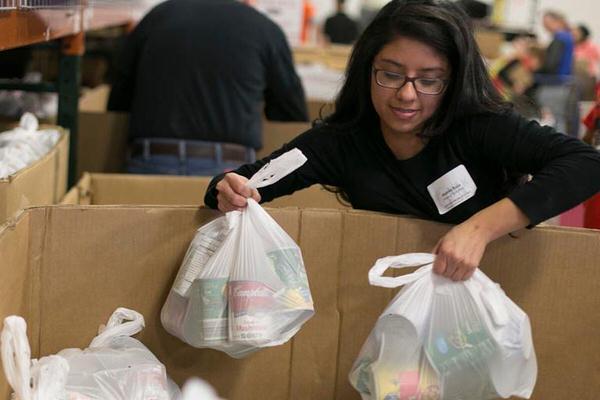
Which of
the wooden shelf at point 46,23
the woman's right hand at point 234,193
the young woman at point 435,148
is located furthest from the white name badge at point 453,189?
the wooden shelf at point 46,23

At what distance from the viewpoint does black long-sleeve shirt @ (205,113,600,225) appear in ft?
5.13

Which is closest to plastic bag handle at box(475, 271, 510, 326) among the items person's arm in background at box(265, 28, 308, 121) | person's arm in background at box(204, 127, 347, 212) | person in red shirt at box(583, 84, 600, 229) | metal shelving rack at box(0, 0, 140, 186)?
person's arm in background at box(204, 127, 347, 212)

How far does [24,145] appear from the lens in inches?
88.0

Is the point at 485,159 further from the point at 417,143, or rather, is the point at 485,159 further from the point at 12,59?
the point at 12,59

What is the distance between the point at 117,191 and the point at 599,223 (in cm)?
124

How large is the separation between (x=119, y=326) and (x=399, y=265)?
1.72 ft

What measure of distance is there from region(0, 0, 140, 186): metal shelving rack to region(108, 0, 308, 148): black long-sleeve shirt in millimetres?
247

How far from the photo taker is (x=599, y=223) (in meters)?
2.00

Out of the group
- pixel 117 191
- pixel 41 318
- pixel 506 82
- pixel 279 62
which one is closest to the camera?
pixel 41 318

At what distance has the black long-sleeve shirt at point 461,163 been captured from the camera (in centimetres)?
156

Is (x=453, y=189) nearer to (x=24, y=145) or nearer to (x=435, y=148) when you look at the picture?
(x=435, y=148)

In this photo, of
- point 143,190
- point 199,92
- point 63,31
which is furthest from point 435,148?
point 199,92

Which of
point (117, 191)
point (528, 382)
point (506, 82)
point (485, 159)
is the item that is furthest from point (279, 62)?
point (506, 82)

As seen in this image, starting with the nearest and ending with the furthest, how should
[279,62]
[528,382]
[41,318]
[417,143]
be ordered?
[528,382] → [41,318] → [417,143] → [279,62]
